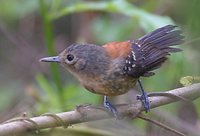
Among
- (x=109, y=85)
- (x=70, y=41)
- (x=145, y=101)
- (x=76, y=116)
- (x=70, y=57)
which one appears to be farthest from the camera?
(x=70, y=41)

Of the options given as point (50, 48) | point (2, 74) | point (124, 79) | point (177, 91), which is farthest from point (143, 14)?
point (2, 74)

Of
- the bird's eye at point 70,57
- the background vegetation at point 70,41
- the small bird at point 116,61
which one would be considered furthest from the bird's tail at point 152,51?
the bird's eye at point 70,57

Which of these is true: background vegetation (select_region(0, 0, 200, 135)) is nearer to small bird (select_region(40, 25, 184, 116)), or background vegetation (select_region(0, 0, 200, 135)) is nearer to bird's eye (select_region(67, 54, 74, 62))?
small bird (select_region(40, 25, 184, 116))

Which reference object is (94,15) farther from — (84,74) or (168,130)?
(168,130)

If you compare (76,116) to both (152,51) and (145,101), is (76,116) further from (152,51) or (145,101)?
(152,51)

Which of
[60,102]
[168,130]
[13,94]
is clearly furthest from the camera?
[13,94]

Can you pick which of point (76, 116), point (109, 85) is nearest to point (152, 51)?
point (109, 85)
